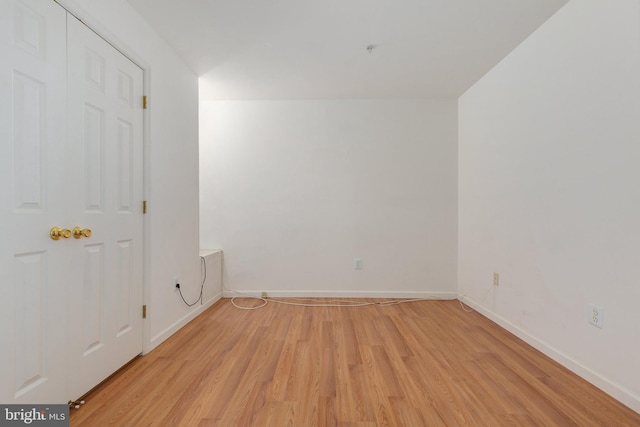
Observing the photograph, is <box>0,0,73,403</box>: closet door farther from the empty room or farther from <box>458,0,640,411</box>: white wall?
<box>458,0,640,411</box>: white wall

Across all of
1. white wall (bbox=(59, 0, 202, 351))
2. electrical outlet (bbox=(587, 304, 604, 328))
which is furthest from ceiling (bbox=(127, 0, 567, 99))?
electrical outlet (bbox=(587, 304, 604, 328))

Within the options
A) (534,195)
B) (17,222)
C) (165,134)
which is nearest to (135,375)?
(17,222)

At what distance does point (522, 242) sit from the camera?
2471 millimetres

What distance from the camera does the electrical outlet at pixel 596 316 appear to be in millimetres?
1768

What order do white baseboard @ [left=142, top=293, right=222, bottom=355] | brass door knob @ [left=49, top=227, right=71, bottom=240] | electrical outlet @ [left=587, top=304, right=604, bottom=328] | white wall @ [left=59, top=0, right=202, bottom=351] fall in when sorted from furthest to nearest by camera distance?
white baseboard @ [left=142, top=293, right=222, bottom=355] → white wall @ [left=59, top=0, right=202, bottom=351] → electrical outlet @ [left=587, top=304, right=604, bottom=328] → brass door knob @ [left=49, top=227, right=71, bottom=240]

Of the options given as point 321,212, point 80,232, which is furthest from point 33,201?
point 321,212

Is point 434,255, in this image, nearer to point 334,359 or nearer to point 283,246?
point 283,246

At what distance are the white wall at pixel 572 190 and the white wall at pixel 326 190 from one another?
0.82 metres

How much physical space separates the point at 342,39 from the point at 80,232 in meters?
2.29

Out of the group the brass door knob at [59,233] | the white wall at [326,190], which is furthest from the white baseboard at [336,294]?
the brass door knob at [59,233]

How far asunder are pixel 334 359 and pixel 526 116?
245 cm

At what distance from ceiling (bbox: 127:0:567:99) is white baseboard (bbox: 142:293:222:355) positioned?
7.83ft

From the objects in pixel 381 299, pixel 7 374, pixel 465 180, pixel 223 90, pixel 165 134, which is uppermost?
pixel 223 90

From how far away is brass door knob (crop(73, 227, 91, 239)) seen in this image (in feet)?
5.09
